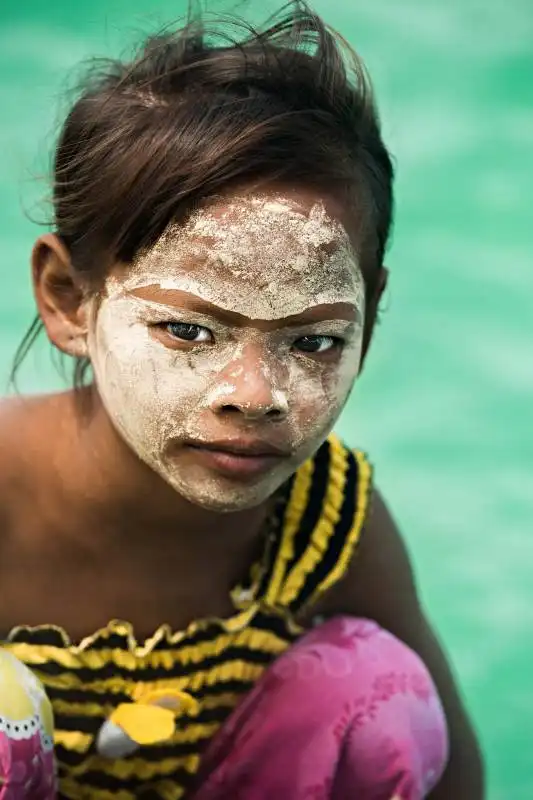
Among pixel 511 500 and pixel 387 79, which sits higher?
pixel 387 79

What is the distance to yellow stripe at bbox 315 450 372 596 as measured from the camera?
1.37 m

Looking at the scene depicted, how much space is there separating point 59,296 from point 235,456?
0.75 ft

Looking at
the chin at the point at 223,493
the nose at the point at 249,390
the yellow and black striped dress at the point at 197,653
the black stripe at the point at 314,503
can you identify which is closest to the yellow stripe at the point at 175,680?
the yellow and black striped dress at the point at 197,653

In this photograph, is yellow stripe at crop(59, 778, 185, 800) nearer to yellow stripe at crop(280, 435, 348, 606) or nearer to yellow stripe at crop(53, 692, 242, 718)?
yellow stripe at crop(53, 692, 242, 718)

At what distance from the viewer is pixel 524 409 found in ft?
8.34

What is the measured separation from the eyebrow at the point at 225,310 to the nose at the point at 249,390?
28 mm

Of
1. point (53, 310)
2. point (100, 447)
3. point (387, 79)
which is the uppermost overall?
point (387, 79)

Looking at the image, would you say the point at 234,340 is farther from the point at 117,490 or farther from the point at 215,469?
the point at 117,490

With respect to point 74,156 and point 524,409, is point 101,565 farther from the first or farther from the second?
point 524,409

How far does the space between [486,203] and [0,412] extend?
188 centimetres

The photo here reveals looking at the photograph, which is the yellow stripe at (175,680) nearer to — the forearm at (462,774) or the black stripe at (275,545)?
the black stripe at (275,545)

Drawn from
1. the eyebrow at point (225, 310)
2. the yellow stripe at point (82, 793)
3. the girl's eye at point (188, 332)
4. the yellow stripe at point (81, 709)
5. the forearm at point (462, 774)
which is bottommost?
the yellow stripe at point (82, 793)

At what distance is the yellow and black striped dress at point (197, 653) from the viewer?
1.26 m

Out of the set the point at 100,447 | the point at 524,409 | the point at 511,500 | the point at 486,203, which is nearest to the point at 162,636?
the point at 100,447
